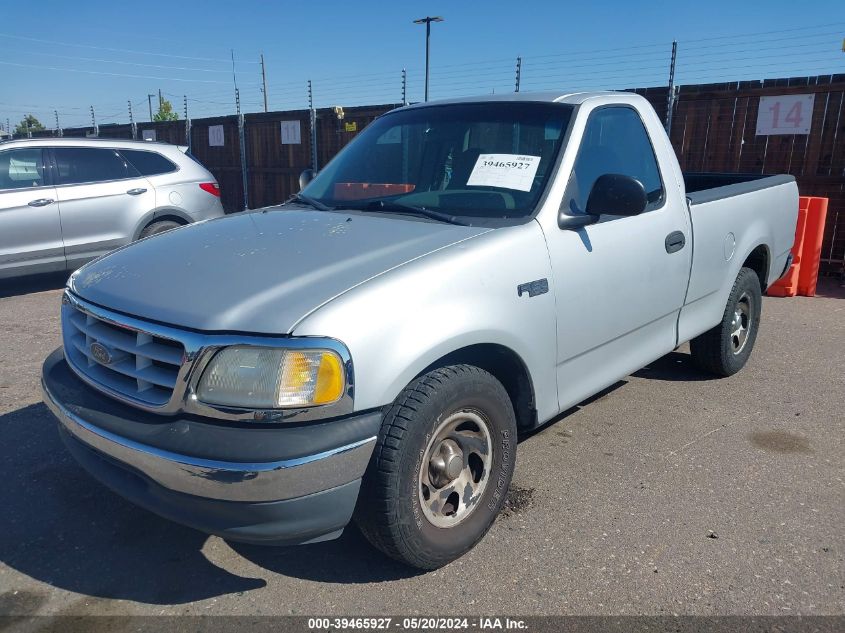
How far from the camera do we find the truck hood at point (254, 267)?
90.3 inches

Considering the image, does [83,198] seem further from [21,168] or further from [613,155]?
[613,155]

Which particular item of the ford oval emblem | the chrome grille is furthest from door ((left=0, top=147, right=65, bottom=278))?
the ford oval emblem

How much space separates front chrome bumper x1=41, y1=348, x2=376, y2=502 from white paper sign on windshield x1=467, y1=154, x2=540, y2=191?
59.9 inches

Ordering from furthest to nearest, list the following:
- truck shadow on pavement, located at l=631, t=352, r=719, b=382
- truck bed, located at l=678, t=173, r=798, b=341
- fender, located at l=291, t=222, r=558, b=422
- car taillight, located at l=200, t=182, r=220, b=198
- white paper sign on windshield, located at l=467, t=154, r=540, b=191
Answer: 1. car taillight, located at l=200, t=182, r=220, b=198
2. truck shadow on pavement, located at l=631, t=352, r=719, b=382
3. truck bed, located at l=678, t=173, r=798, b=341
4. white paper sign on windshield, located at l=467, t=154, r=540, b=191
5. fender, located at l=291, t=222, r=558, b=422

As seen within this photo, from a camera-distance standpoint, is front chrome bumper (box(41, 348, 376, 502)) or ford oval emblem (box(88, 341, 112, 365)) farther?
ford oval emblem (box(88, 341, 112, 365))

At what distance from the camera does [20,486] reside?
338 cm

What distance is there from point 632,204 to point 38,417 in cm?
368

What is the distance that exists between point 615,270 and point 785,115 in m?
7.61

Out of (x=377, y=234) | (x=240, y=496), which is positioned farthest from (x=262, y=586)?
(x=377, y=234)

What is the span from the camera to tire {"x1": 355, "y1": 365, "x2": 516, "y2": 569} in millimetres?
2334

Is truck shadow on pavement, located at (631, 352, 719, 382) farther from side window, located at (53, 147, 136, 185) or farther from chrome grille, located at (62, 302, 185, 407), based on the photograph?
side window, located at (53, 147, 136, 185)

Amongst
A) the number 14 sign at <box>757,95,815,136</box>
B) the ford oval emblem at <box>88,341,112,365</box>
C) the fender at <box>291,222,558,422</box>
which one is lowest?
the ford oval emblem at <box>88,341,112,365</box>

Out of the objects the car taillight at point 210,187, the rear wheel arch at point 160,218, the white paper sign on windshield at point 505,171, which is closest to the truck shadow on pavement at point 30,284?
the rear wheel arch at point 160,218

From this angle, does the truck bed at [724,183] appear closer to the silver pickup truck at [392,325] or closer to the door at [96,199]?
the silver pickup truck at [392,325]
